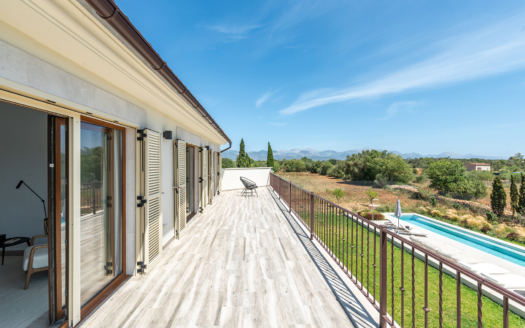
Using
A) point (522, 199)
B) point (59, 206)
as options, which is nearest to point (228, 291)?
point (59, 206)

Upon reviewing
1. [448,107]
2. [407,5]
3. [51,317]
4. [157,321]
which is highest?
[448,107]

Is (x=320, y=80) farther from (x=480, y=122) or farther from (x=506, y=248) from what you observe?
(x=480, y=122)

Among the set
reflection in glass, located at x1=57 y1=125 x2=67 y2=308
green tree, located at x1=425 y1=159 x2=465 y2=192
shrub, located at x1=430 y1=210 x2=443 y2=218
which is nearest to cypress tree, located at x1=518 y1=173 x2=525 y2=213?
shrub, located at x1=430 y1=210 x2=443 y2=218

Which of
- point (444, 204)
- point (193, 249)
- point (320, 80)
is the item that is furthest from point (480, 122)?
point (193, 249)

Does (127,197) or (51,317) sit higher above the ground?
(127,197)

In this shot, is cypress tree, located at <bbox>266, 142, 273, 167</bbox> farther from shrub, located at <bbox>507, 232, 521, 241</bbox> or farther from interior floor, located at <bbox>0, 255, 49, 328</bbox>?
interior floor, located at <bbox>0, 255, 49, 328</bbox>

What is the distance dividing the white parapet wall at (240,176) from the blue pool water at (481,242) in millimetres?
7875

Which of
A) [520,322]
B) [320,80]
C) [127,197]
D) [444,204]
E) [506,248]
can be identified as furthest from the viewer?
[320,80]

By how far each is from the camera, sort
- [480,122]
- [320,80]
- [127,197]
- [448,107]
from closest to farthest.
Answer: [127,197], [320,80], [448,107], [480,122]

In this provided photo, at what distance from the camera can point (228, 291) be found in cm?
236

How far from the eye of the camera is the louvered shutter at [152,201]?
107 inches

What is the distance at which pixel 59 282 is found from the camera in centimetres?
174

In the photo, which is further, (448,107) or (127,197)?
(448,107)

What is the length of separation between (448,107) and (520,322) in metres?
42.1
